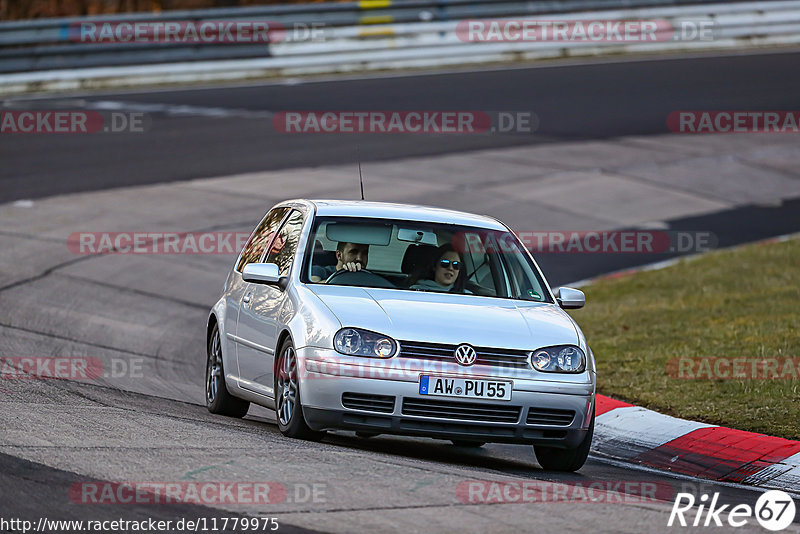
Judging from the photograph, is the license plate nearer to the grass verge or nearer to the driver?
the driver

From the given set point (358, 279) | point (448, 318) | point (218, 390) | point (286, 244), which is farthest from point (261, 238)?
point (448, 318)

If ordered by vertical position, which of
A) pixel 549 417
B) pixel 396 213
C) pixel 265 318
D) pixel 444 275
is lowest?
pixel 549 417

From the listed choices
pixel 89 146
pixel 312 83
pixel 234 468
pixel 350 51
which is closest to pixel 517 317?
pixel 234 468

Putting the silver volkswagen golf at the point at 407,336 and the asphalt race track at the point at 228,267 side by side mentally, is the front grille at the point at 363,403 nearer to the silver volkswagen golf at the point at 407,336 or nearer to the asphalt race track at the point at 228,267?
the silver volkswagen golf at the point at 407,336

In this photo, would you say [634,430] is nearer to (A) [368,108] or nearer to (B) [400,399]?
(B) [400,399]

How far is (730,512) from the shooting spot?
22.1ft

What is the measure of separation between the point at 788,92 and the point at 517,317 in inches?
804

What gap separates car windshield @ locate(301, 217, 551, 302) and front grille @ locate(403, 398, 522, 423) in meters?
1.20

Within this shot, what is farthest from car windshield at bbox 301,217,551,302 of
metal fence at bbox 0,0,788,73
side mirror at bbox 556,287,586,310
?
metal fence at bbox 0,0,788,73

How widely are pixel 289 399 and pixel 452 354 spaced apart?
1107mm

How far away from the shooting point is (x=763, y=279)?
15.1 metres

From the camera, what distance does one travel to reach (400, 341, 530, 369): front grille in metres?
7.60

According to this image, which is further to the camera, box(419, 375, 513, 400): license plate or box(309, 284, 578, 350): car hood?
box(309, 284, 578, 350): car hood

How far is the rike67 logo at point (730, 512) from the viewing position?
6.29 m
